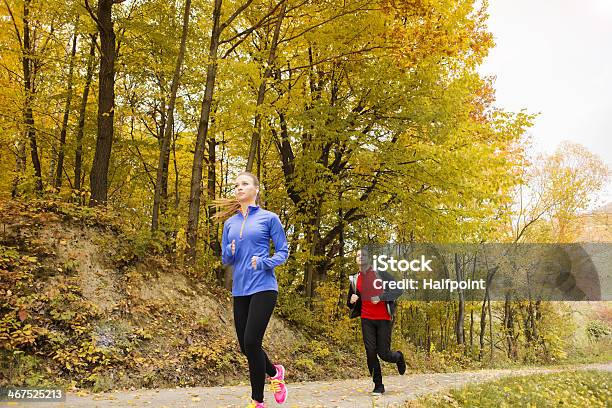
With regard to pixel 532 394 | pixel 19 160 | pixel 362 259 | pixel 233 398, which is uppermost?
pixel 19 160

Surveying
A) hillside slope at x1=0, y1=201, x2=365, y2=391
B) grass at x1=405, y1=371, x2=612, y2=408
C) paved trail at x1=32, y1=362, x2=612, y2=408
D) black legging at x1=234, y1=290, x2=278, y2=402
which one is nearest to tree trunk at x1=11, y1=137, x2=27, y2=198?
hillside slope at x1=0, y1=201, x2=365, y2=391

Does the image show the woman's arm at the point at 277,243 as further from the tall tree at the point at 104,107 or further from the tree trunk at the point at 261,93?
the tall tree at the point at 104,107

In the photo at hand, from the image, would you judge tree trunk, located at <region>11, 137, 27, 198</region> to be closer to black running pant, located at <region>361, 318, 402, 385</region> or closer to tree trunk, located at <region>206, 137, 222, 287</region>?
tree trunk, located at <region>206, 137, 222, 287</region>

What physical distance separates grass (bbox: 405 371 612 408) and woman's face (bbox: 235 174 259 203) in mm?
3077

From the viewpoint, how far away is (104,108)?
12.8 m

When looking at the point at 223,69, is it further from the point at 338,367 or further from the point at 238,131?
the point at 338,367

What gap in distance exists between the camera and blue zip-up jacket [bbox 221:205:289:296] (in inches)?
196

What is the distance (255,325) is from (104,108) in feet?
31.7

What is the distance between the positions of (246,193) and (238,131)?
8798 millimetres

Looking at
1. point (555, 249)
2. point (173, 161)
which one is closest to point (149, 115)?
point (173, 161)

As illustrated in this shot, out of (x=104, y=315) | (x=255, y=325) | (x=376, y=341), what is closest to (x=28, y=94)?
(x=104, y=315)

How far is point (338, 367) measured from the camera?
1255 cm

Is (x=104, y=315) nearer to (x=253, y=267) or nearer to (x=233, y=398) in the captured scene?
(x=233, y=398)

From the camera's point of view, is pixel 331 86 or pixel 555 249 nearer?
pixel 331 86
